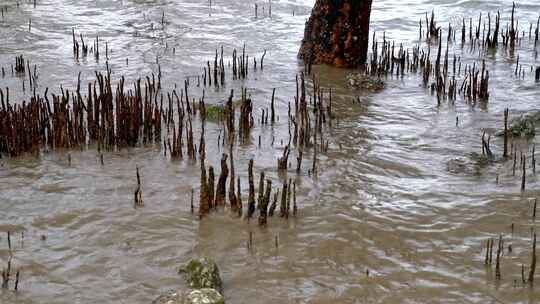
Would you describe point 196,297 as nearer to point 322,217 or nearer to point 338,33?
point 322,217

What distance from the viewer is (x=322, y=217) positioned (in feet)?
14.2

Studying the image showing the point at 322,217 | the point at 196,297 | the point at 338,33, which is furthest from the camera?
Answer: the point at 338,33

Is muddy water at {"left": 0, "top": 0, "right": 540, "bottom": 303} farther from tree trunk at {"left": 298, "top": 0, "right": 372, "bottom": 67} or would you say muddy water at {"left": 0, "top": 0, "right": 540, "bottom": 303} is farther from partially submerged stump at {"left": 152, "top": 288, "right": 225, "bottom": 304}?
tree trunk at {"left": 298, "top": 0, "right": 372, "bottom": 67}

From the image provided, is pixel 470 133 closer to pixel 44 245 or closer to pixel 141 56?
pixel 44 245

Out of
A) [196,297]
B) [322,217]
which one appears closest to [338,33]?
[322,217]

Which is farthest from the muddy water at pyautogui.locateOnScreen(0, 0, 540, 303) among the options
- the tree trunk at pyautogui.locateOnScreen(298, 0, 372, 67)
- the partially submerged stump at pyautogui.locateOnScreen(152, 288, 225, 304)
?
the tree trunk at pyautogui.locateOnScreen(298, 0, 372, 67)

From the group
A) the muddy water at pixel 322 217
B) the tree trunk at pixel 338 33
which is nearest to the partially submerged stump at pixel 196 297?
the muddy water at pixel 322 217

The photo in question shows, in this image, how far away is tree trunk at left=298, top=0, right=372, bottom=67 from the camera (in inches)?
322

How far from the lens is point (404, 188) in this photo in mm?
4832

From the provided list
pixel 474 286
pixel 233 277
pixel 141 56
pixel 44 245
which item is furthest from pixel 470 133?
pixel 141 56

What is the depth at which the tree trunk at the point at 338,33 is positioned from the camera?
8.17 m

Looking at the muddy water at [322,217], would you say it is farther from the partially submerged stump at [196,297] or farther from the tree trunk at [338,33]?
the tree trunk at [338,33]

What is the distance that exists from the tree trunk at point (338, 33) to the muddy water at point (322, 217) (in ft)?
3.04

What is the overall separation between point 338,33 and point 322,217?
4.47 metres
